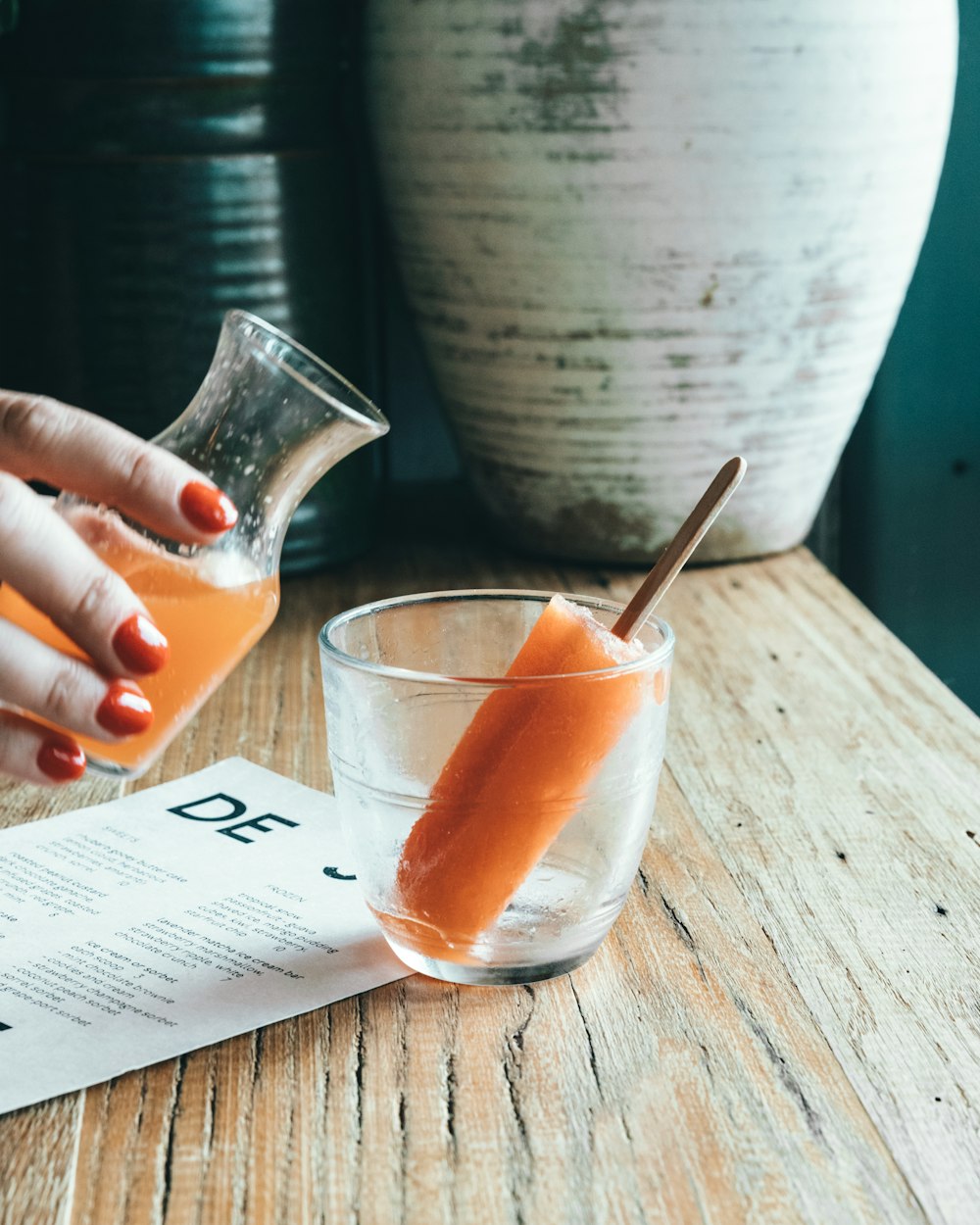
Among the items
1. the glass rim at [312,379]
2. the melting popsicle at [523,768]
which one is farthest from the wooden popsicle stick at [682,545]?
the glass rim at [312,379]

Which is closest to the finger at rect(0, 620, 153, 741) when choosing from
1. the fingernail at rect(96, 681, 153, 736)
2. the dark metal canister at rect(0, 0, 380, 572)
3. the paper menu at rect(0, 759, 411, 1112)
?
the fingernail at rect(96, 681, 153, 736)

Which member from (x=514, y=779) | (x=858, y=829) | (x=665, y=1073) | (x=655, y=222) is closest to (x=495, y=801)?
(x=514, y=779)

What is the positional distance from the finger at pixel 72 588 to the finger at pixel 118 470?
4 centimetres

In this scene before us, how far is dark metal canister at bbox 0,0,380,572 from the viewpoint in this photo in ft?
3.63

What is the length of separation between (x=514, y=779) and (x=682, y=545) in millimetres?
113

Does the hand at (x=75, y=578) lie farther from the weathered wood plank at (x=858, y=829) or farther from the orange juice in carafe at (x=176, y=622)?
the weathered wood plank at (x=858, y=829)

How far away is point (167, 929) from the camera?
62 centimetres

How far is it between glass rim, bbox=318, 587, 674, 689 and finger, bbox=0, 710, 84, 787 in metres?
0.11

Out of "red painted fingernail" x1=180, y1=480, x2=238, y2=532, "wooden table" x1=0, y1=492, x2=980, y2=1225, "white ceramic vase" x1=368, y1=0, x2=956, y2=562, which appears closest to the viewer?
"wooden table" x1=0, y1=492, x2=980, y2=1225

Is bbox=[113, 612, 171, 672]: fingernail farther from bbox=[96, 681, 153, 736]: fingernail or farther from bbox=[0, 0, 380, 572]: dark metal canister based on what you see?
bbox=[0, 0, 380, 572]: dark metal canister

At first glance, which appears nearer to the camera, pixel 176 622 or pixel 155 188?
pixel 176 622

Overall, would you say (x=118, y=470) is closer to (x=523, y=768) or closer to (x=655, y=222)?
(x=523, y=768)

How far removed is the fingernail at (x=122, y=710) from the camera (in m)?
0.54

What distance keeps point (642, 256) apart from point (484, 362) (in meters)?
0.17
